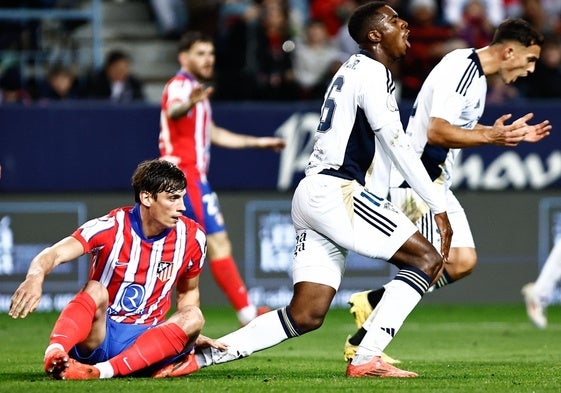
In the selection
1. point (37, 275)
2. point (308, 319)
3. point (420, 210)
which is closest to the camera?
point (37, 275)

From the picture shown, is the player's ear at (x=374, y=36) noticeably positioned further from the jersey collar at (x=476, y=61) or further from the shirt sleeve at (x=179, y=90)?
the shirt sleeve at (x=179, y=90)

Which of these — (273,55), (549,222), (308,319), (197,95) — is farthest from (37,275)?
(273,55)

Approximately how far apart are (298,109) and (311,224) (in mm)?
6466

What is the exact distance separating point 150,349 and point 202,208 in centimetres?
420

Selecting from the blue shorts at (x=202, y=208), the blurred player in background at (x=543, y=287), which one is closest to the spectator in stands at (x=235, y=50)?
the blue shorts at (x=202, y=208)

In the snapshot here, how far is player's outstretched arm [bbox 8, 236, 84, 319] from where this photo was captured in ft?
20.6

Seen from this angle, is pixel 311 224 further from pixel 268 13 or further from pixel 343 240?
pixel 268 13

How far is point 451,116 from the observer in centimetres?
822

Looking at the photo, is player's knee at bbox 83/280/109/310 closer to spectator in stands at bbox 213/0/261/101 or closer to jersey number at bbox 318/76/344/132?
jersey number at bbox 318/76/344/132

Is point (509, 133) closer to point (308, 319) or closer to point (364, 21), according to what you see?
point (364, 21)

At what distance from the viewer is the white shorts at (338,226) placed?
23.5 ft

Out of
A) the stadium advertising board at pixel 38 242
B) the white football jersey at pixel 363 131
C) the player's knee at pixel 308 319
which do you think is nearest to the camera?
the white football jersey at pixel 363 131

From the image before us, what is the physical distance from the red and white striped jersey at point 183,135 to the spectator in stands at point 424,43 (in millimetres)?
4390

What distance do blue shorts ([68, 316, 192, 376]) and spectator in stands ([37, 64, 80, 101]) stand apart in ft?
24.5
